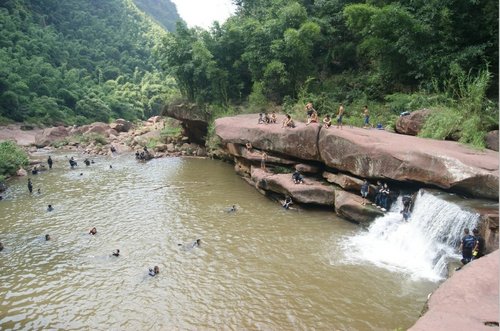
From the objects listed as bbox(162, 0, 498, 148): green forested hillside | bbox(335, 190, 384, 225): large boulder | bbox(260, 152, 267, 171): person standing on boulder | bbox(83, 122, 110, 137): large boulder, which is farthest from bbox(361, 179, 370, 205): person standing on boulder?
bbox(83, 122, 110, 137): large boulder

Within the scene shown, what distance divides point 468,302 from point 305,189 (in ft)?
38.1

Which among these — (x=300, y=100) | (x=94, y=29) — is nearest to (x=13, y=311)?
(x=300, y=100)

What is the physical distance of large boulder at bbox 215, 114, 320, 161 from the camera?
19734 mm

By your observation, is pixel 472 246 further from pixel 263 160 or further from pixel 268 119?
pixel 268 119

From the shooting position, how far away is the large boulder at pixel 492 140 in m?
15.5

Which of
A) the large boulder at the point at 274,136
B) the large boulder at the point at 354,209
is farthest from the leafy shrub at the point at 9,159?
the large boulder at the point at 354,209

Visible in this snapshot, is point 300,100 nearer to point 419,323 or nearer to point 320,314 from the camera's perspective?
point 320,314

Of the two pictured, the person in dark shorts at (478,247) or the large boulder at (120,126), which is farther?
the large boulder at (120,126)

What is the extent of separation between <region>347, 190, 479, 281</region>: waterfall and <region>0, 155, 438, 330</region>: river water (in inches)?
24.3

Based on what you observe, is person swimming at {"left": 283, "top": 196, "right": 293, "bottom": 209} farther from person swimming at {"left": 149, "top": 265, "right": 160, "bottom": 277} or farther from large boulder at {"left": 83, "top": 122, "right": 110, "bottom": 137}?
large boulder at {"left": 83, "top": 122, "right": 110, "bottom": 137}

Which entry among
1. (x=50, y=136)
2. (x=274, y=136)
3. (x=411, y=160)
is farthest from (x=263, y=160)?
(x=50, y=136)

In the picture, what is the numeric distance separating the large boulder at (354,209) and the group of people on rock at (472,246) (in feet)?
15.1

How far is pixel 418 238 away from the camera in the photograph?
553 inches

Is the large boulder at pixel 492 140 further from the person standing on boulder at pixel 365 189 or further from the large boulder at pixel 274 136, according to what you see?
the large boulder at pixel 274 136
